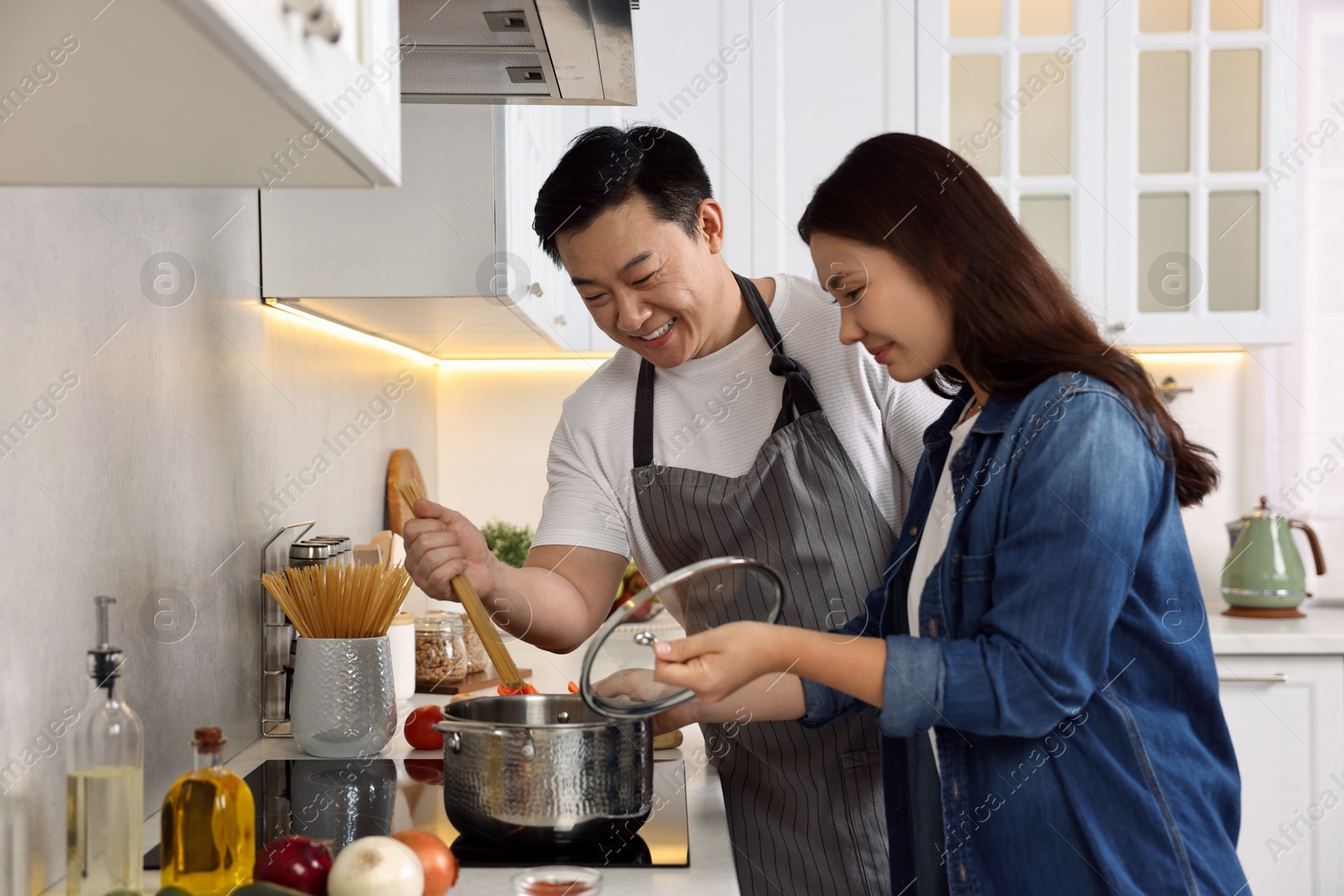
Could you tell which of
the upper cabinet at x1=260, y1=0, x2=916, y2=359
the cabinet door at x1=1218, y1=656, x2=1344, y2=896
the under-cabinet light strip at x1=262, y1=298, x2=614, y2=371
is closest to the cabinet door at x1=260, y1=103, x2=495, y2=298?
the upper cabinet at x1=260, y1=0, x2=916, y2=359

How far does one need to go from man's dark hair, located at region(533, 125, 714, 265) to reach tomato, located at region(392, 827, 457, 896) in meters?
0.68

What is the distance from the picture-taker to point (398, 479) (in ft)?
7.73

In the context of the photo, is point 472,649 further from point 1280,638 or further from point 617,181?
point 1280,638

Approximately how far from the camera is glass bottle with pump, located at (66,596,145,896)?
82cm

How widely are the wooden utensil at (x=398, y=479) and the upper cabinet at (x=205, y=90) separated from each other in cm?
155

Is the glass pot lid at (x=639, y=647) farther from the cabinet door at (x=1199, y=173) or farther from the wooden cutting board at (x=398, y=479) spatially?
the cabinet door at (x=1199, y=173)

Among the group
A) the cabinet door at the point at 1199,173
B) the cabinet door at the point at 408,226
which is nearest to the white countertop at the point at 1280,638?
the cabinet door at the point at 1199,173

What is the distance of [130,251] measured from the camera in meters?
1.09

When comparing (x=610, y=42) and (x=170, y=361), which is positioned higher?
(x=610, y=42)

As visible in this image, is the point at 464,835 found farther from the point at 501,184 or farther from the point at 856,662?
the point at 501,184

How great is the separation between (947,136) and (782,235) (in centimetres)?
43

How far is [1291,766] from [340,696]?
198 centimetres

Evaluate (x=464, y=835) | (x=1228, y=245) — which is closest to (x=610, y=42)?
(x=464, y=835)

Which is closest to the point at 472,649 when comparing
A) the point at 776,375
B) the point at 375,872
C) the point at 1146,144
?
the point at 776,375
